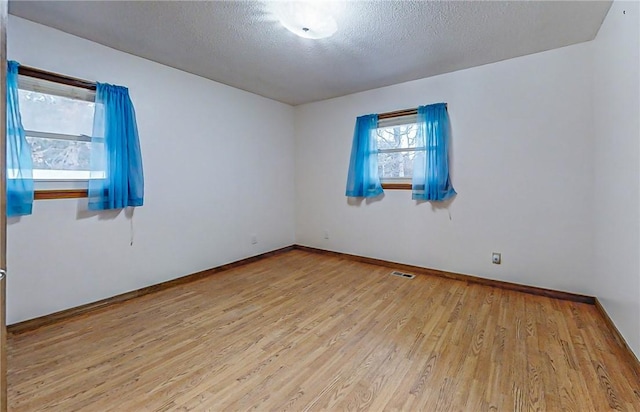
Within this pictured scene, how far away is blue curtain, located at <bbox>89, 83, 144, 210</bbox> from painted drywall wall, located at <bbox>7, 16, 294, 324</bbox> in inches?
5.5

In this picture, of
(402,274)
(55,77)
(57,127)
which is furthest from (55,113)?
(402,274)

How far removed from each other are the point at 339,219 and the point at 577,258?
2778 mm

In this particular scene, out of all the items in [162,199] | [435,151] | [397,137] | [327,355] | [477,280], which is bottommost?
[327,355]

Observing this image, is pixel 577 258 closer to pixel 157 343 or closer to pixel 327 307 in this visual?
pixel 327 307

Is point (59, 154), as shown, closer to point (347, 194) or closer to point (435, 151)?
point (347, 194)

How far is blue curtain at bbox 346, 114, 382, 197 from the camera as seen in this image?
4.03 metres

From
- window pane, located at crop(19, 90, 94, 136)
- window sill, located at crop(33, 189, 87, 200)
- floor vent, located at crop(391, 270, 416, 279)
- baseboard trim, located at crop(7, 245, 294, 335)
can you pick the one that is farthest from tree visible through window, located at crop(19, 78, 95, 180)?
floor vent, located at crop(391, 270, 416, 279)

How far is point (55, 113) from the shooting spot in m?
2.48

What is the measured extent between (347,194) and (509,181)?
2004 millimetres

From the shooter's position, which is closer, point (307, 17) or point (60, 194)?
point (307, 17)

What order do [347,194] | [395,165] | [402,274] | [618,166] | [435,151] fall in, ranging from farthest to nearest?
[347,194] < [395,165] < [402,274] < [435,151] < [618,166]

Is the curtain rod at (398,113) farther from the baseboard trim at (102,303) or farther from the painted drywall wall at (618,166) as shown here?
the baseboard trim at (102,303)

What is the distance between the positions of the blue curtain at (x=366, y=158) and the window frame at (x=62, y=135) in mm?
2982

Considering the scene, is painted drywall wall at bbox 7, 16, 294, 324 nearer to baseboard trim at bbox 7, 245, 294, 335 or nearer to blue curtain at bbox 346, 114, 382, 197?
baseboard trim at bbox 7, 245, 294, 335
